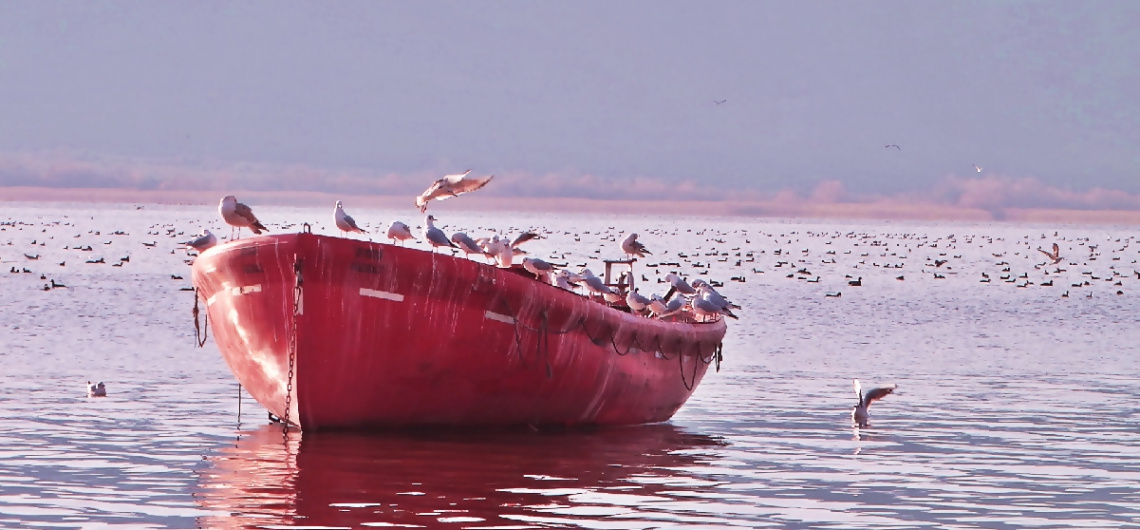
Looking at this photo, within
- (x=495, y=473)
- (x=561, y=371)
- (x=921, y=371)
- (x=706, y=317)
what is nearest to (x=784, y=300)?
(x=921, y=371)

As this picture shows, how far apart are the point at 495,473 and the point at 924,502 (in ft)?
12.8

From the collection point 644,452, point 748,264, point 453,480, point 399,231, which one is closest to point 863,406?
point 644,452

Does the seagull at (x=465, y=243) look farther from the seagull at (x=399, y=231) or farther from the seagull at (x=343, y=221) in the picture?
the seagull at (x=343, y=221)

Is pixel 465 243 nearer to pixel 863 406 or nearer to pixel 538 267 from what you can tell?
pixel 538 267

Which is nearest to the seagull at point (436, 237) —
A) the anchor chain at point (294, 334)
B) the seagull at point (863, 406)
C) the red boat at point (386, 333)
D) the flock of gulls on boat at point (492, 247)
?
the flock of gulls on boat at point (492, 247)

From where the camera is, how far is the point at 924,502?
46.6 ft

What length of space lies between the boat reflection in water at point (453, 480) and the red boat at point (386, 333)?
1.18 ft

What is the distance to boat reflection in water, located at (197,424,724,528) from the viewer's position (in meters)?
13.2

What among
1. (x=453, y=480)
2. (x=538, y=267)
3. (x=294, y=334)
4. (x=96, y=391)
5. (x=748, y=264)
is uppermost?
(x=538, y=267)

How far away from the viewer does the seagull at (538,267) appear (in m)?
20.0

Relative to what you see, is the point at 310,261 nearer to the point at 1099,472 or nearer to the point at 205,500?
the point at 205,500

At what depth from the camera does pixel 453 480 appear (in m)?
14.9

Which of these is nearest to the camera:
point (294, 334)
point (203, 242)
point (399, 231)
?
point (294, 334)

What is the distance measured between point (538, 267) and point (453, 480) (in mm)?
5501
